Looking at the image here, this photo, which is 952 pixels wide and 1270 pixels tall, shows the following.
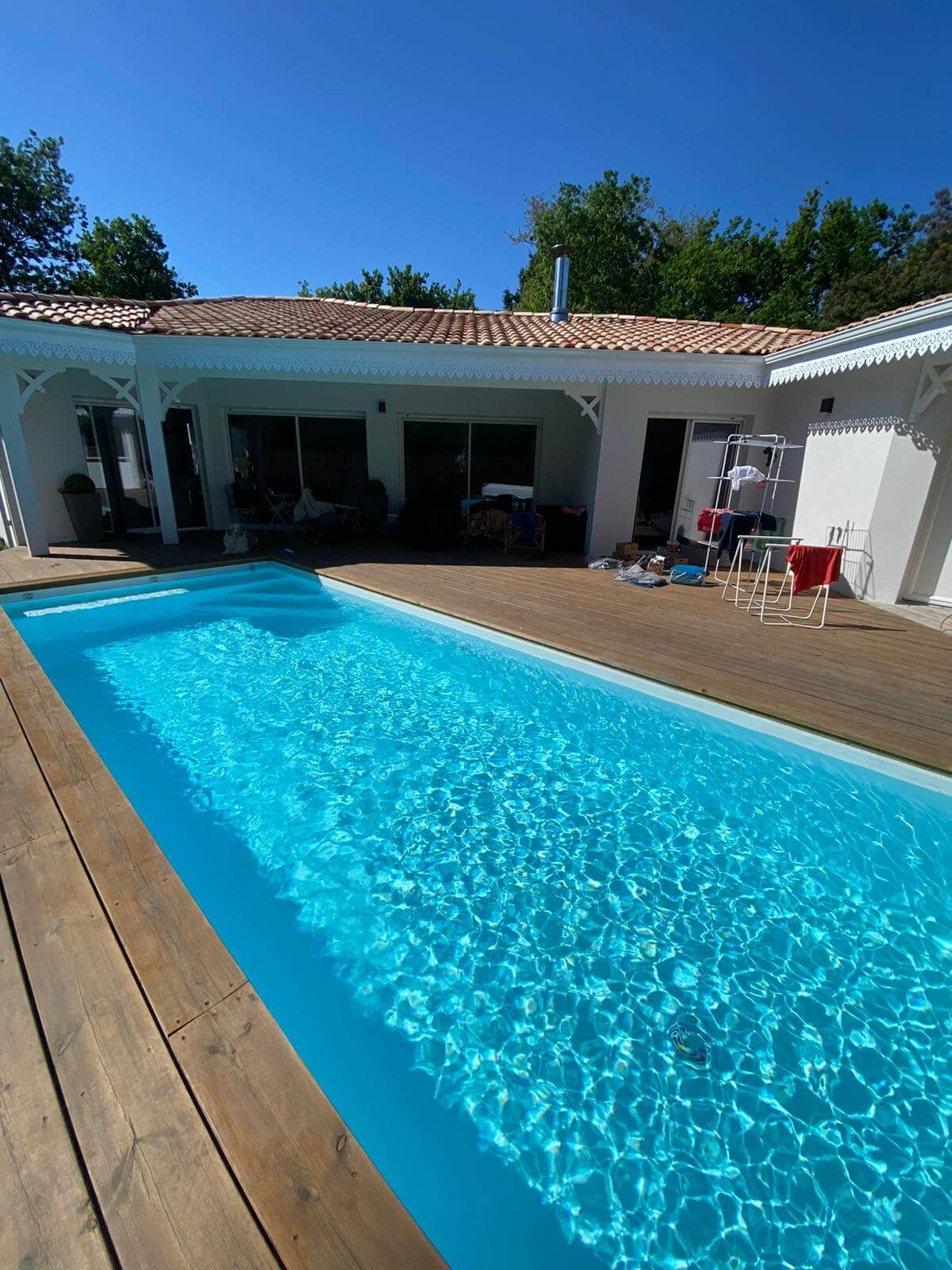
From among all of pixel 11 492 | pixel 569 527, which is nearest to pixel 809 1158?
pixel 569 527

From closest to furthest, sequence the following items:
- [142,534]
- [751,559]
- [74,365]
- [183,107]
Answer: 1. [74,365]
2. [751,559]
3. [142,534]
4. [183,107]

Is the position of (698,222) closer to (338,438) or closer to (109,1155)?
(338,438)

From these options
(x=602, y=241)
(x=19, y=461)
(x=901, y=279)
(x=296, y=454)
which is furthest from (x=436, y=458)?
(x=901, y=279)

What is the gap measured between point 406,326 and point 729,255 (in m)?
20.4

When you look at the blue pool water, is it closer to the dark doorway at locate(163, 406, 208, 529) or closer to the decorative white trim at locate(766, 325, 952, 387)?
the decorative white trim at locate(766, 325, 952, 387)

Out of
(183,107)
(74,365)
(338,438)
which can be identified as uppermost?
(183,107)

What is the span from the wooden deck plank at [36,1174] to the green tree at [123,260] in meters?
28.1

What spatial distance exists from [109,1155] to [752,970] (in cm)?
226

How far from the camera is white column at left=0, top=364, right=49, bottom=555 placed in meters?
6.93

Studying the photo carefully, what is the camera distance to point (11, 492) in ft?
28.2

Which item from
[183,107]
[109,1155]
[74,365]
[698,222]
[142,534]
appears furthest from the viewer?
[698,222]

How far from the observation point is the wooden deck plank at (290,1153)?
1124 mm

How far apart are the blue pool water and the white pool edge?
0.07 m

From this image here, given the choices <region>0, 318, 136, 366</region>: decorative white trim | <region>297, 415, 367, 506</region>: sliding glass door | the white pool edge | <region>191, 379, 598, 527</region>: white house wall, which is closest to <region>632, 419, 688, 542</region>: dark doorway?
<region>191, 379, 598, 527</region>: white house wall
